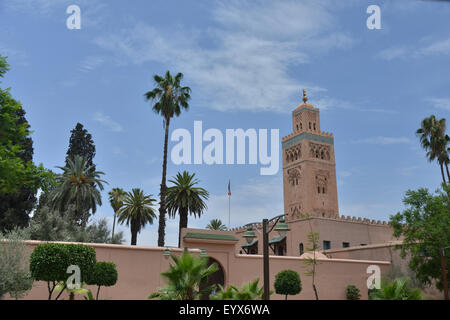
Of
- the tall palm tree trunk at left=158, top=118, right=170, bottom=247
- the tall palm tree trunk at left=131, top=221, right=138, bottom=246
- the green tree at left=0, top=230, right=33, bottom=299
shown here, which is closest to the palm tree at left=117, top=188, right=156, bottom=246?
the tall palm tree trunk at left=131, top=221, right=138, bottom=246

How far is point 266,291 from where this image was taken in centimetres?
1438

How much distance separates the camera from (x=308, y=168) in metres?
60.6

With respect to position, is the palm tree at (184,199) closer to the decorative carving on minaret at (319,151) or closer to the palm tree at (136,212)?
the palm tree at (136,212)

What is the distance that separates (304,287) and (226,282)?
6.87 metres

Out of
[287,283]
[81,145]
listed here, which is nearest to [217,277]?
[287,283]

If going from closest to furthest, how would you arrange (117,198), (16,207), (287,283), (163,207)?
(287,283) → (163,207) → (16,207) → (117,198)

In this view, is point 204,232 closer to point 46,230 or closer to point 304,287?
point 304,287

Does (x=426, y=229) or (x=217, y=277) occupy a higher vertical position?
(x=426, y=229)

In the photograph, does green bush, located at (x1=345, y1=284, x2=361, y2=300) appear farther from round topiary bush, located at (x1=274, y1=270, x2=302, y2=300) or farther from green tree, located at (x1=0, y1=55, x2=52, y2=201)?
green tree, located at (x1=0, y1=55, x2=52, y2=201)

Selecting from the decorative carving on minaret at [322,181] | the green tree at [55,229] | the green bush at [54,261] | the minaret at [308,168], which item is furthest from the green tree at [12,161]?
the decorative carving on minaret at [322,181]

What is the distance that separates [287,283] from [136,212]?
28559 millimetres

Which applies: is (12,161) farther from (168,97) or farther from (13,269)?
(168,97)

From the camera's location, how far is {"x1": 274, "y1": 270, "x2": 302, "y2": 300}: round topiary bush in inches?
1035

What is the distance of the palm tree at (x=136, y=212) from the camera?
5003 centimetres
